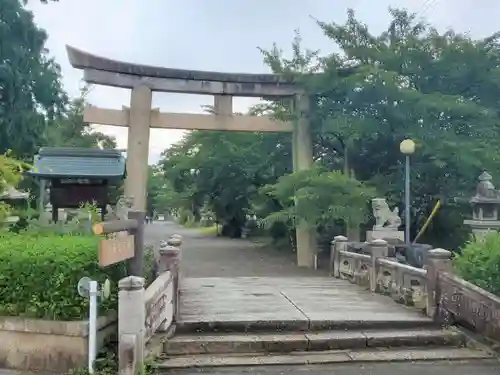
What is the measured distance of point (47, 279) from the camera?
5.97 m

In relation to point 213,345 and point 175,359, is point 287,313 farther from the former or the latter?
point 175,359

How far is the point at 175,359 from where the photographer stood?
616cm

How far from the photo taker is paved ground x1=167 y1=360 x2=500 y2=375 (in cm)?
582

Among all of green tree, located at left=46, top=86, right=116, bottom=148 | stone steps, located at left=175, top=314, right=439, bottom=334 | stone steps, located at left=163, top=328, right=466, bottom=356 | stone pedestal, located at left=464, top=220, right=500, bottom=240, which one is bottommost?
stone steps, located at left=163, top=328, right=466, bottom=356

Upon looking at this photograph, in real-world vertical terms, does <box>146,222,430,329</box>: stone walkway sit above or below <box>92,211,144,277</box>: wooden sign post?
below

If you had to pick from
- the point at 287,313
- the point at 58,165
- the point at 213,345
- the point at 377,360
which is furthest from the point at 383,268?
the point at 58,165

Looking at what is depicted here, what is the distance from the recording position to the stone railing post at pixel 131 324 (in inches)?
211

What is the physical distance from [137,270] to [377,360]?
10.1 ft

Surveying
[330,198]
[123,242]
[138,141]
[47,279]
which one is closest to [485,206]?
[330,198]

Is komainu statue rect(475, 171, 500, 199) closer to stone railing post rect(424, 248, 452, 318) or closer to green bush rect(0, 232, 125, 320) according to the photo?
stone railing post rect(424, 248, 452, 318)

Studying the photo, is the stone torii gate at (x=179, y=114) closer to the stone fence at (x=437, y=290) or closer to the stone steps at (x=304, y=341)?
the stone fence at (x=437, y=290)

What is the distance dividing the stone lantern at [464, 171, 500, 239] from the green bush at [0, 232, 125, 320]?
10400mm

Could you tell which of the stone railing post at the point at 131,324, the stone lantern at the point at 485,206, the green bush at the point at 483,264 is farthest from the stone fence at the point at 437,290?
the stone lantern at the point at 485,206

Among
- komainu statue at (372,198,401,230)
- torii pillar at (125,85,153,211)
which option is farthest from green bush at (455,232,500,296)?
torii pillar at (125,85,153,211)
